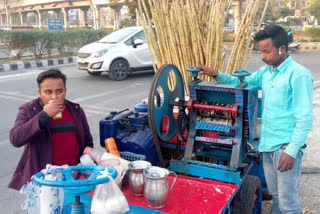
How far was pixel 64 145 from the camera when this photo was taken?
2.11 meters

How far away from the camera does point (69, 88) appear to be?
8180mm

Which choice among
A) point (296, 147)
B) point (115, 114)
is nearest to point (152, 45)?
point (115, 114)

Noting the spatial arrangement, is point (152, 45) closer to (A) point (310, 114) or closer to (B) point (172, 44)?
(B) point (172, 44)

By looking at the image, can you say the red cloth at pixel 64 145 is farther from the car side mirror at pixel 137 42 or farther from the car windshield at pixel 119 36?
the car windshield at pixel 119 36

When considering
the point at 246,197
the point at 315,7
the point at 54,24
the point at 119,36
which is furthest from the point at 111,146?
the point at 315,7

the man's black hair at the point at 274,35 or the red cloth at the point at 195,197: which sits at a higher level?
the man's black hair at the point at 274,35

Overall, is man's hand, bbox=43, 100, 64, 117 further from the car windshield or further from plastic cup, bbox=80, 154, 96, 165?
the car windshield

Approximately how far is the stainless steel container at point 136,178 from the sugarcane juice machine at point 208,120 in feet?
1.18

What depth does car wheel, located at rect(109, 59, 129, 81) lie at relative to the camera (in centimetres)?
920

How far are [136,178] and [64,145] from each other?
1.63ft

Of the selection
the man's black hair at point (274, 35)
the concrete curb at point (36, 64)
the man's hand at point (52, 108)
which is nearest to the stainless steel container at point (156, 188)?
the man's hand at point (52, 108)

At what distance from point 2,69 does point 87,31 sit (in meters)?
5.37

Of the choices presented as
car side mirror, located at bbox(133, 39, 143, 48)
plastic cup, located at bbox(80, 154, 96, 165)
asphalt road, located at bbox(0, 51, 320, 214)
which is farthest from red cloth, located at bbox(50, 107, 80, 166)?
car side mirror, located at bbox(133, 39, 143, 48)

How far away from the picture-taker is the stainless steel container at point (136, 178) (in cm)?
198
